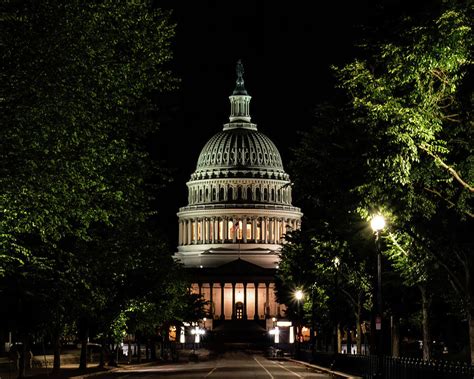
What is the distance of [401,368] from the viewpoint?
38.8 metres

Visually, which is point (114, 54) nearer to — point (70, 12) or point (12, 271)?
point (70, 12)

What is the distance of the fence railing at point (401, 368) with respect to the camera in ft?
102

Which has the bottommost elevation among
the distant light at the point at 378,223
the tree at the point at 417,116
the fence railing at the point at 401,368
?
the fence railing at the point at 401,368

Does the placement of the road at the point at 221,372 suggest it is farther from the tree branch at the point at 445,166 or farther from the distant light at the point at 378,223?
the tree branch at the point at 445,166

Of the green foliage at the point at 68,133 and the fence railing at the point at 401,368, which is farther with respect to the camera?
the fence railing at the point at 401,368

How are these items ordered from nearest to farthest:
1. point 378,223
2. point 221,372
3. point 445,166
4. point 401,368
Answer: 1. point 445,166
2. point 378,223
3. point 401,368
4. point 221,372

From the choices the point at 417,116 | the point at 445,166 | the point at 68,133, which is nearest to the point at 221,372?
the point at 68,133

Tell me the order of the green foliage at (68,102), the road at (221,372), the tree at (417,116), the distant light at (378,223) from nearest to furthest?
the tree at (417,116)
the green foliage at (68,102)
the distant light at (378,223)
the road at (221,372)

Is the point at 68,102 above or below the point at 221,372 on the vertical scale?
above

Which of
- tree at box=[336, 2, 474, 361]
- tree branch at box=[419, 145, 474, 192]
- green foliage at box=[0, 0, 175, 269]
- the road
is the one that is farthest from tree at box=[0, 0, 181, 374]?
the road

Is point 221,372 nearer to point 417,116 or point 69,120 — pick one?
point 69,120

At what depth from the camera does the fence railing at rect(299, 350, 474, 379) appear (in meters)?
31.0

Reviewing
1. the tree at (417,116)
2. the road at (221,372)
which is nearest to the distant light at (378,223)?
the tree at (417,116)

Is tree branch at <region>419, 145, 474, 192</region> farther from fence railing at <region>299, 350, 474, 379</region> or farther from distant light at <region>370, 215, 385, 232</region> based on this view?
distant light at <region>370, 215, 385, 232</region>
